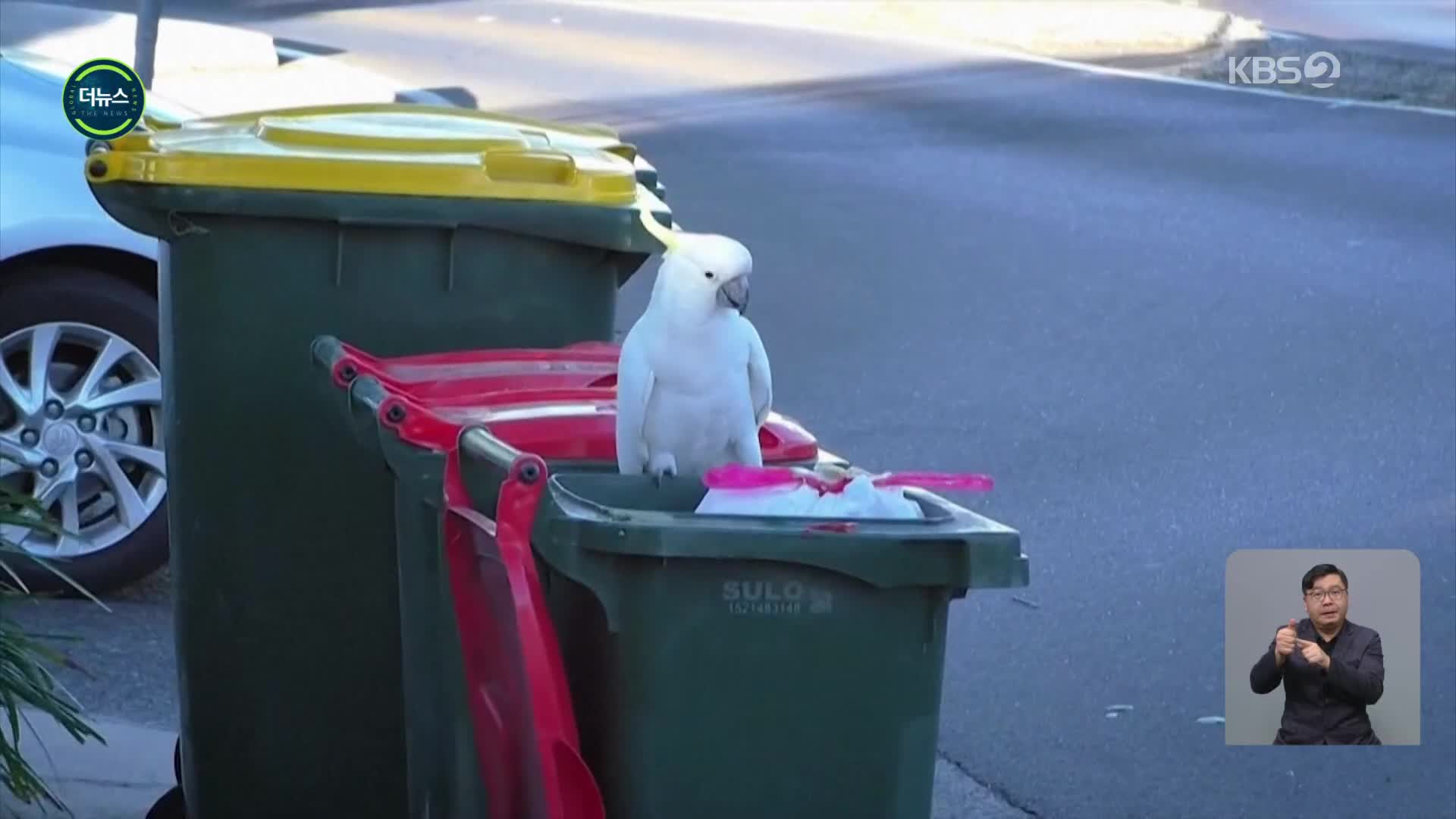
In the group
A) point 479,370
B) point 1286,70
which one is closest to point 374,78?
point 1286,70

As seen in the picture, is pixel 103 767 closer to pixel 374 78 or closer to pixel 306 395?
pixel 306 395

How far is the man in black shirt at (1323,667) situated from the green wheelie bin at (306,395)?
1.50 meters

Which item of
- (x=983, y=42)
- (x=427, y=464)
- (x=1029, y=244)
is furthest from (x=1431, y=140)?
(x=427, y=464)

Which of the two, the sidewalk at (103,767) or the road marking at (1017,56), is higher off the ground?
the road marking at (1017,56)

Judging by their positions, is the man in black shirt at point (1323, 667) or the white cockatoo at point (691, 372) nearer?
the white cockatoo at point (691, 372)

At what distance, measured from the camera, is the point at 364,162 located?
3609 mm

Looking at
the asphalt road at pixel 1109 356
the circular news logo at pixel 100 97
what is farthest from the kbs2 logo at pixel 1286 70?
the circular news logo at pixel 100 97

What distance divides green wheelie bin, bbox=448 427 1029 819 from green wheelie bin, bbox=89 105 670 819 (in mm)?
1106

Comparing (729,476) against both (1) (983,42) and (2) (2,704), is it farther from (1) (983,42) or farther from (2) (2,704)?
(1) (983,42)

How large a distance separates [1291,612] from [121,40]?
11061 millimetres

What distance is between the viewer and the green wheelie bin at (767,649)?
253 centimetres

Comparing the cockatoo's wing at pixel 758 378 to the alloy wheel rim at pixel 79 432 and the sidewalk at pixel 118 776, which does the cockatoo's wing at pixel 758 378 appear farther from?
the alloy wheel rim at pixel 79 432

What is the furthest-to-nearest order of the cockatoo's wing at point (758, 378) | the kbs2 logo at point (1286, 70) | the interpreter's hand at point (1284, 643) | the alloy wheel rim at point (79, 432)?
the kbs2 logo at point (1286, 70) < the alloy wheel rim at point (79, 432) < the interpreter's hand at point (1284, 643) < the cockatoo's wing at point (758, 378)

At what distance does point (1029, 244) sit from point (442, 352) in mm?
7757
